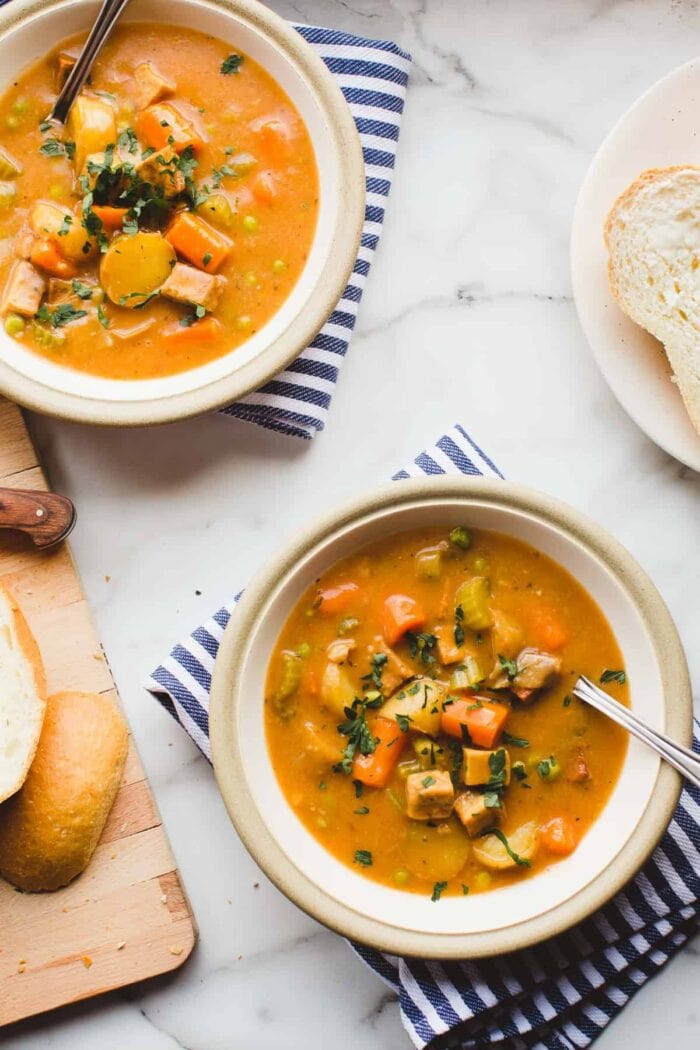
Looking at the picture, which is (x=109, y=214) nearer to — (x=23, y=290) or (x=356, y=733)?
(x=23, y=290)

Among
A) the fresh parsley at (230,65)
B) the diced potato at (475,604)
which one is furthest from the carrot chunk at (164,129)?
the diced potato at (475,604)

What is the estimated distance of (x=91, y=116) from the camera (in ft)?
11.8

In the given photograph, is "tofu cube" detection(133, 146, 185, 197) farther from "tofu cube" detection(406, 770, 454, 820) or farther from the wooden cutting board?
"tofu cube" detection(406, 770, 454, 820)

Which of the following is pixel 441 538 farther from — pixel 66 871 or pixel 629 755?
pixel 66 871

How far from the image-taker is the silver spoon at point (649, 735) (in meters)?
3.21

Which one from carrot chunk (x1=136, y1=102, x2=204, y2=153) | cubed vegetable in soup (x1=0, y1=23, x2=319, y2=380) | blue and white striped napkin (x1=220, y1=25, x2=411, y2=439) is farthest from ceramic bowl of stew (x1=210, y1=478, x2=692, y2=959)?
carrot chunk (x1=136, y1=102, x2=204, y2=153)

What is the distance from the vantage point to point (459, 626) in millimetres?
3404

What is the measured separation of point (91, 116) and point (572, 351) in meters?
1.89

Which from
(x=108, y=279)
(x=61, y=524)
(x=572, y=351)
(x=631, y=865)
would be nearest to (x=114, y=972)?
(x=61, y=524)

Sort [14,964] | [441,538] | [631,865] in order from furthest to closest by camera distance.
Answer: [14,964], [441,538], [631,865]

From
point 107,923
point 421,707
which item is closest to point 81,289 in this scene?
point 421,707

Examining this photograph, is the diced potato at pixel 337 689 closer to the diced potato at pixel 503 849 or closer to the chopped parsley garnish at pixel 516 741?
the chopped parsley garnish at pixel 516 741

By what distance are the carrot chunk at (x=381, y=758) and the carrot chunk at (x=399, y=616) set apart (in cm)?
28

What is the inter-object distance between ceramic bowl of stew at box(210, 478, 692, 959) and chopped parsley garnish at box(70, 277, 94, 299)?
1.17 m
